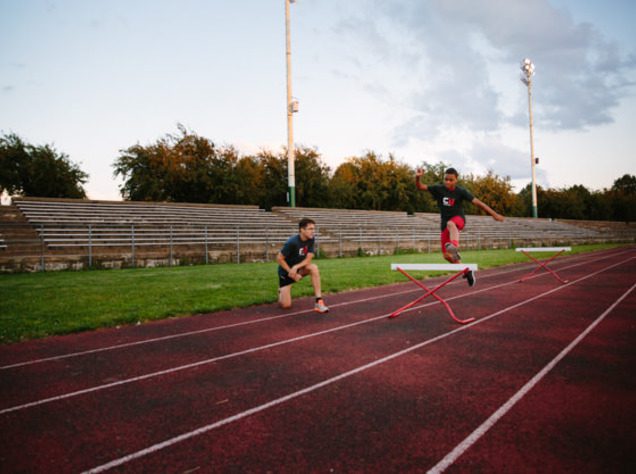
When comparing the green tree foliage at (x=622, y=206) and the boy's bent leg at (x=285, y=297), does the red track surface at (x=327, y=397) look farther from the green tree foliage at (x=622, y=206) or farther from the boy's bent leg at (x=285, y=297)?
the green tree foliage at (x=622, y=206)

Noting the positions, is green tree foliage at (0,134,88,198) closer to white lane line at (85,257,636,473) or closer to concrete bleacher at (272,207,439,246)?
concrete bleacher at (272,207,439,246)

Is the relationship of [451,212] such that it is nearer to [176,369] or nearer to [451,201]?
[451,201]

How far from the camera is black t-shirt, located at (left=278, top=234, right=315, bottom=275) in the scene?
702 cm

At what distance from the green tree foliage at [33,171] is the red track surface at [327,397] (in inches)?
1445

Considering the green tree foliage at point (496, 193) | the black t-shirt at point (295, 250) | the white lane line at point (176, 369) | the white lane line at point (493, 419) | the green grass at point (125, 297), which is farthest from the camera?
the green tree foliage at point (496, 193)

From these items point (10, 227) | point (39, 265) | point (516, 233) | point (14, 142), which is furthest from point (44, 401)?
point (14, 142)

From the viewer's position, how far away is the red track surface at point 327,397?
2395 mm

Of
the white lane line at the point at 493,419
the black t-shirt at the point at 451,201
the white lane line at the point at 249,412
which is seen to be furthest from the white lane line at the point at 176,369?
the black t-shirt at the point at 451,201

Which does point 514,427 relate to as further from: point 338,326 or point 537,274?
point 537,274

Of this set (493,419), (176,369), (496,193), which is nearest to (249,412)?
(176,369)

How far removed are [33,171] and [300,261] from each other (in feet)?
122

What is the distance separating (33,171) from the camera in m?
34.7

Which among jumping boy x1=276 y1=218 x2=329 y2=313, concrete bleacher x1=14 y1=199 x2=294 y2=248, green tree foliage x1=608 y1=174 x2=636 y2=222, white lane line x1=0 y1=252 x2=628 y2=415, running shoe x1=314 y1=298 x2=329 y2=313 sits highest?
green tree foliage x1=608 y1=174 x2=636 y2=222

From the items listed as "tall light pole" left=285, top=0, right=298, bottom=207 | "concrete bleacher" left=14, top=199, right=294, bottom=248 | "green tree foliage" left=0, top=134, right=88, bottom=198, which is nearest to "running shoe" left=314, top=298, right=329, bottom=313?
"concrete bleacher" left=14, top=199, right=294, bottom=248
